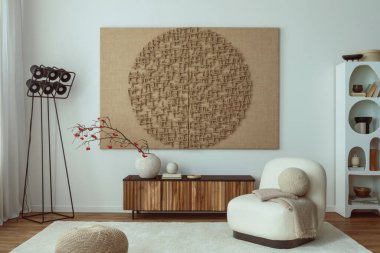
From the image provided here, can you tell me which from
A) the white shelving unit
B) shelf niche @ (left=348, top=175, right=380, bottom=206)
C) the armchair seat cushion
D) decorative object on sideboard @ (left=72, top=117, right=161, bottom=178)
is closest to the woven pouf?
the armchair seat cushion

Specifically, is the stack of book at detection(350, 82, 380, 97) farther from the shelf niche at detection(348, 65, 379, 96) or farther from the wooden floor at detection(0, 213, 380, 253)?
the wooden floor at detection(0, 213, 380, 253)

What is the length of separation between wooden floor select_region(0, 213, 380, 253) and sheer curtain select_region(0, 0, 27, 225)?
0.31 metres

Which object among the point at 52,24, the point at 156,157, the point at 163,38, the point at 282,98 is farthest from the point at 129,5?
the point at 282,98

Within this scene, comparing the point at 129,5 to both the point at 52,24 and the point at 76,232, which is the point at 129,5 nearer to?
the point at 52,24

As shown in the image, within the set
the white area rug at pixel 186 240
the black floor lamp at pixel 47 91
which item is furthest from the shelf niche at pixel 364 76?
the black floor lamp at pixel 47 91

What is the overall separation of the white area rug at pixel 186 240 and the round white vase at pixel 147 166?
1.79ft

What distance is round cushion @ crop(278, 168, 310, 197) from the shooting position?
3.43m

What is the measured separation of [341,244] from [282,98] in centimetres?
195

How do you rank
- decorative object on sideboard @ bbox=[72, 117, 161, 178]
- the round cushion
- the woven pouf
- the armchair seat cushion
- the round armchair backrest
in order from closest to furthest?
the woven pouf → the armchair seat cushion → the round cushion → the round armchair backrest → decorative object on sideboard @ bbox=[72, 117, 161, 178]

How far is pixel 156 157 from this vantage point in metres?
4.52

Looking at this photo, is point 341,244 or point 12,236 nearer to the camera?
point 341,244

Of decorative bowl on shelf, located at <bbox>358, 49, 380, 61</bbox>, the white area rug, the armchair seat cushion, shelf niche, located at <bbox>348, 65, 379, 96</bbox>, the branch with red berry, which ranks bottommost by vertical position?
the white area rug

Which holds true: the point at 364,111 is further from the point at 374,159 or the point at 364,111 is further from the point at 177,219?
the point at 177,219

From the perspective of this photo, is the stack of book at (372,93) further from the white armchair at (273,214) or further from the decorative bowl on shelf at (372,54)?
the white armchair at (273,214)
